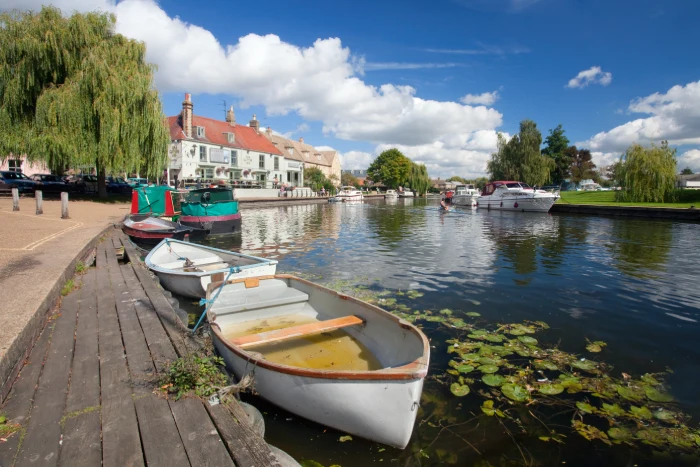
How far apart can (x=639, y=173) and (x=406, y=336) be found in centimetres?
4134

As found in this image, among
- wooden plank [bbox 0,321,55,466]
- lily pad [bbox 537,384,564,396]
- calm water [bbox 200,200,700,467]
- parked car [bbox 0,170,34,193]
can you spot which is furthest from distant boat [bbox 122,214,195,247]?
parked car [bbox 0,170,34,193]

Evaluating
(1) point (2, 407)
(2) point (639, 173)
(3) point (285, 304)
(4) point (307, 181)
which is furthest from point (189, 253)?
(4) point (307, 181)

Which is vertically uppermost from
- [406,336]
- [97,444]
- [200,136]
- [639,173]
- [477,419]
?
[200,136]

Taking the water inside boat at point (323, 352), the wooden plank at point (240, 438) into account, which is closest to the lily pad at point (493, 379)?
the water inside boat at point (323, 352)

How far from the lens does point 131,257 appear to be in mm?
11156

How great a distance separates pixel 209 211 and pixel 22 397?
17624mm

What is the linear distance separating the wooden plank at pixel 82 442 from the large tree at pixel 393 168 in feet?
351

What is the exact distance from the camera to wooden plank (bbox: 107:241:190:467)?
287cm

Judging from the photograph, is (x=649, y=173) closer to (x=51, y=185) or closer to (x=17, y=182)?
(x=51, y=185)

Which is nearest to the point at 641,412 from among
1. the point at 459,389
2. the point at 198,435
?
the point at 459,389

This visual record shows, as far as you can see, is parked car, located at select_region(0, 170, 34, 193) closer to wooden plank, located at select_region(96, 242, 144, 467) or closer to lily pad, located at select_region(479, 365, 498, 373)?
wooden plank, located at select_region(96, 242, 144, 467)

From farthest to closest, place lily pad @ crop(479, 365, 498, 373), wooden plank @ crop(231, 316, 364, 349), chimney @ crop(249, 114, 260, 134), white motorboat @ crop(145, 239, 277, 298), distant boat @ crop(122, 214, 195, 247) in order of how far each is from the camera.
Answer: chimney @ crop(249, 114, 260, 134) → distant boat @ crop(122, 214, 195, 247) → white motorboat @ crop(145, 239, 277, 298) → lily pad @ crop(479, 365, 498, 373) → wooden plank @ crop(231, 316, 364, 349)

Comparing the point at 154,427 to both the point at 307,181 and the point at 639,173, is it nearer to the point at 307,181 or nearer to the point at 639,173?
the point at 639,173

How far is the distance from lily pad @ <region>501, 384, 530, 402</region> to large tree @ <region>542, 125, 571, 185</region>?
83769 mm
